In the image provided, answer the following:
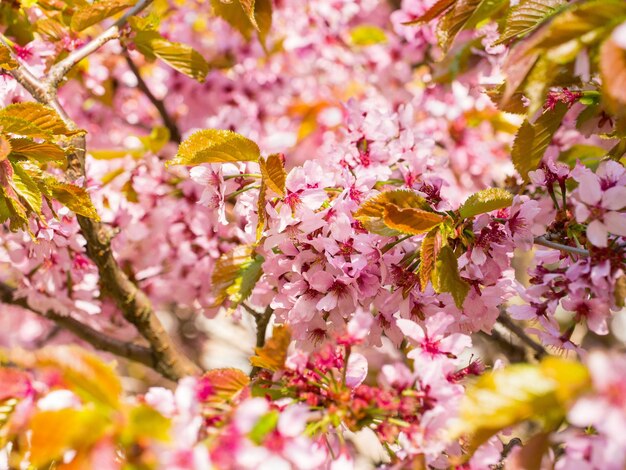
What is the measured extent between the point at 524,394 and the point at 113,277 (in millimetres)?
1237

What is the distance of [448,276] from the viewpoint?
104 centimetres

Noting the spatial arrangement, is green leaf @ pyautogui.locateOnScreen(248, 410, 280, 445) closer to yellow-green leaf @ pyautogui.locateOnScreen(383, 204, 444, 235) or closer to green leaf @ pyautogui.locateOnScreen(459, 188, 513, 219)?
yellow-green leaf @ pyautogui.locateOnScreen(383, 204, 444, 235)

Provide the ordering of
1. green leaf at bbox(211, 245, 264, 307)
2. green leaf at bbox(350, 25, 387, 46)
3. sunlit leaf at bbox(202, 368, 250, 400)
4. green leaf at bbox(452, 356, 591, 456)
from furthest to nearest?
1. green leaf at bbox(350, 25, 387, 46)
2. green leaf at bbox(211, 245, 264, 307)
3. sunlit leaf at bbox(202, 368, 250, 400)
4. green leaf at bbox(452, 356, 591, 456)

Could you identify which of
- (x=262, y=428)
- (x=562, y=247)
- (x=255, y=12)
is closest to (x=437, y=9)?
(x=255, y=12)

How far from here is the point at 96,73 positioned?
2.17 meters

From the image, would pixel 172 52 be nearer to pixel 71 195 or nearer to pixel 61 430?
pixel 71 195

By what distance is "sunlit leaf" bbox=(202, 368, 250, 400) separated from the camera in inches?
35.6

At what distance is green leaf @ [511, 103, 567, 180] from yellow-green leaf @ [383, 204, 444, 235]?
0.98 ft

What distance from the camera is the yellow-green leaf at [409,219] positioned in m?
1.01

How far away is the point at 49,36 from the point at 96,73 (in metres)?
0.60

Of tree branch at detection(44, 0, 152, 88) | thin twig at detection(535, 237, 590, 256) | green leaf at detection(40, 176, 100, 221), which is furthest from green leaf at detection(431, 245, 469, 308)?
tree branch at detection(44, 0, 152, 88)

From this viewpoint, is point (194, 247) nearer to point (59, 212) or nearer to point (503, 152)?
point (59, 212)

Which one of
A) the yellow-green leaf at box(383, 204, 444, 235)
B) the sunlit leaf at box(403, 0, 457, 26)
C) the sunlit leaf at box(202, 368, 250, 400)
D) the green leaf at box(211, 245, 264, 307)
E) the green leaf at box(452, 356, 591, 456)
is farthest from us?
the green leaf at box(211, 245, 264, 307)

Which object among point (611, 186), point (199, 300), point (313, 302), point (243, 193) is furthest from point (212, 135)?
point (199, 300)
